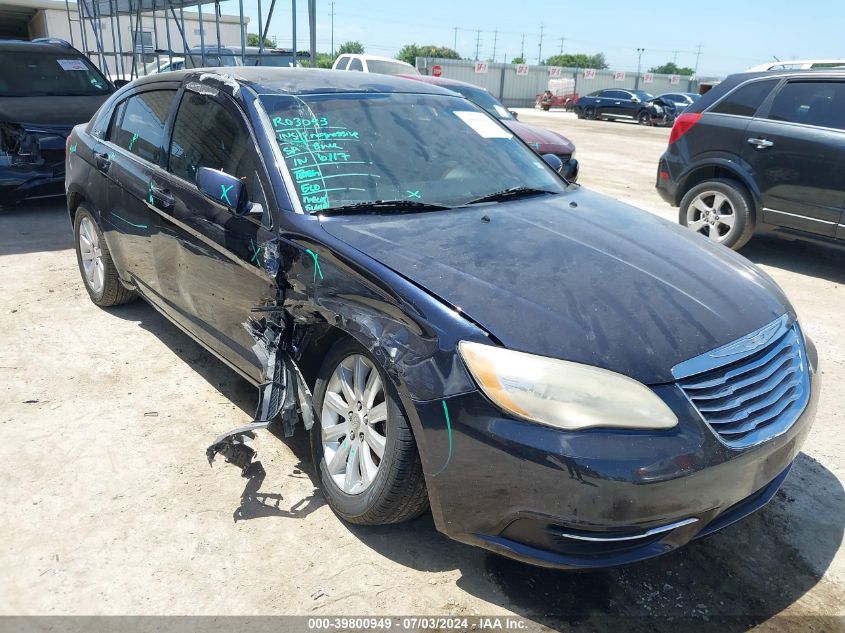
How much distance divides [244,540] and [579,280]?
161 centimetres

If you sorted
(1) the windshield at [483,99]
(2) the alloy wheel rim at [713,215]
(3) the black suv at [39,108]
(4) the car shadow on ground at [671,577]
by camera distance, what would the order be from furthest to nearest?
(1) the windshield at [483,99], (3) the black suv at [39,108], (2) the alloy wheel rim at [713,215], (4) the car shadow on ground at [671,577]

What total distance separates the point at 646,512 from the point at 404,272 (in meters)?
1.09

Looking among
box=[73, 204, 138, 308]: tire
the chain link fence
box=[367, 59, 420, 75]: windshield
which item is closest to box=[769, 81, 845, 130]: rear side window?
box=[73, 204, 138, 308]: tire

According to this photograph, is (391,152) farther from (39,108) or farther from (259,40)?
(259,40)

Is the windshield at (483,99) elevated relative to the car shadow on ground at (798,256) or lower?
elevated

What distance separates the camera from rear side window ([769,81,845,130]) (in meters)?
6.20

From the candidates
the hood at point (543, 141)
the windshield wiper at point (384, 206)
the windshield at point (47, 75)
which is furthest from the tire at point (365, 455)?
the hood at point (543, 141)

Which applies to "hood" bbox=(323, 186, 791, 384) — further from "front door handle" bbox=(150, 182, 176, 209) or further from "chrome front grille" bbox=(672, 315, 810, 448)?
"front door handle" bbox=(150, 182, 176, 209)

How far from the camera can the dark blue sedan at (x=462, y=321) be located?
83.8 inches

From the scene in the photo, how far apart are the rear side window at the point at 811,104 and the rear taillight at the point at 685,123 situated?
2.42 ft

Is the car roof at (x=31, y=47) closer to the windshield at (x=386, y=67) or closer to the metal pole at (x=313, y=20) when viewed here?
the metal pole at (x=313, y=20)

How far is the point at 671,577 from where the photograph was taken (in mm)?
2588

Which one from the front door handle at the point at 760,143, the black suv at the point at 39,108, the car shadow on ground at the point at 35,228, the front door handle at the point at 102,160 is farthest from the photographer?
the black suv at the point at 39,108

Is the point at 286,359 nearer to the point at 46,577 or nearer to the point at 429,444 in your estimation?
the point at 429,444
